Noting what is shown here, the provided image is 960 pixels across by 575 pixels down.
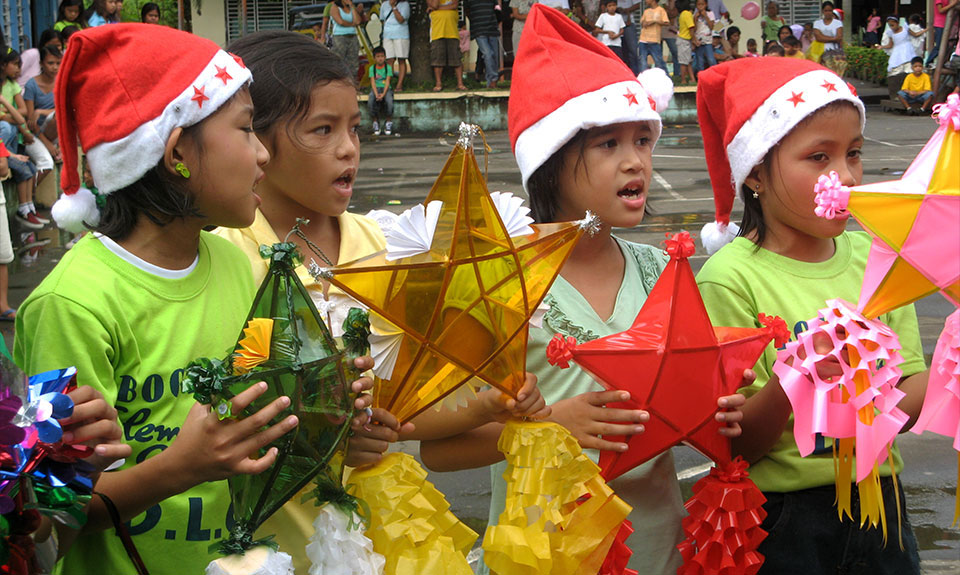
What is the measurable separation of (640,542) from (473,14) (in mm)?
15562

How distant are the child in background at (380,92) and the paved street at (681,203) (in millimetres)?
390

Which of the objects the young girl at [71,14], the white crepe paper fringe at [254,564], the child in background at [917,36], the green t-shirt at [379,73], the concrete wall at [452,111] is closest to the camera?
the white crepe paper fringe at [254,564]

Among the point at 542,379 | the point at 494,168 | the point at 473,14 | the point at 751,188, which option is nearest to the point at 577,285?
the point at 542,379

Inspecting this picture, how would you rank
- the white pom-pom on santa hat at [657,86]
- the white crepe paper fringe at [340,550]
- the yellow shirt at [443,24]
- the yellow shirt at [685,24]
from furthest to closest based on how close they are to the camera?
the yellow shirt at [685,24]
the yellow shirt at [443,24]
the white pom-pom on santa hat at [657,86]
the white crepe paper fringe at [340,550]

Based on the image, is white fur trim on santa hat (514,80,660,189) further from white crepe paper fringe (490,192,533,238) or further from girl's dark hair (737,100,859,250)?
white crepe paper fringe (490,192,533,238)

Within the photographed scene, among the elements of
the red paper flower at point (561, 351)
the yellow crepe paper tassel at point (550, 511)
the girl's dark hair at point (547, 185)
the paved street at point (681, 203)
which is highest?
the girl's dark hair at point (547, 185)

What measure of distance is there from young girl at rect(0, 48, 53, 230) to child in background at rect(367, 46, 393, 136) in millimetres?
5930

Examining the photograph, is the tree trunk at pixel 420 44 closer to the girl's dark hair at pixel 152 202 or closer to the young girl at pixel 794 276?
the young girl at pixel 794 276

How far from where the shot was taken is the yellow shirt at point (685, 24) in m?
17.9

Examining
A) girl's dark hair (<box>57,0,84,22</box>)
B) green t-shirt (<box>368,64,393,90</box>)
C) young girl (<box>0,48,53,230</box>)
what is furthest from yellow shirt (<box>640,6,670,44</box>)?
young girl (<box>0,48,53,230</box>)

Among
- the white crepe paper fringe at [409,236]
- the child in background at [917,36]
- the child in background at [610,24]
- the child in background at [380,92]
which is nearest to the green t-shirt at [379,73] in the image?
the child in background at [380,92]

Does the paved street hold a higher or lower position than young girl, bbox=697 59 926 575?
lower

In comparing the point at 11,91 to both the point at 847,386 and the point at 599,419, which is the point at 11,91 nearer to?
the point at 599,419

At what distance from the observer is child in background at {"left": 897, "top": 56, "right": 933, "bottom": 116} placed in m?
16.5
